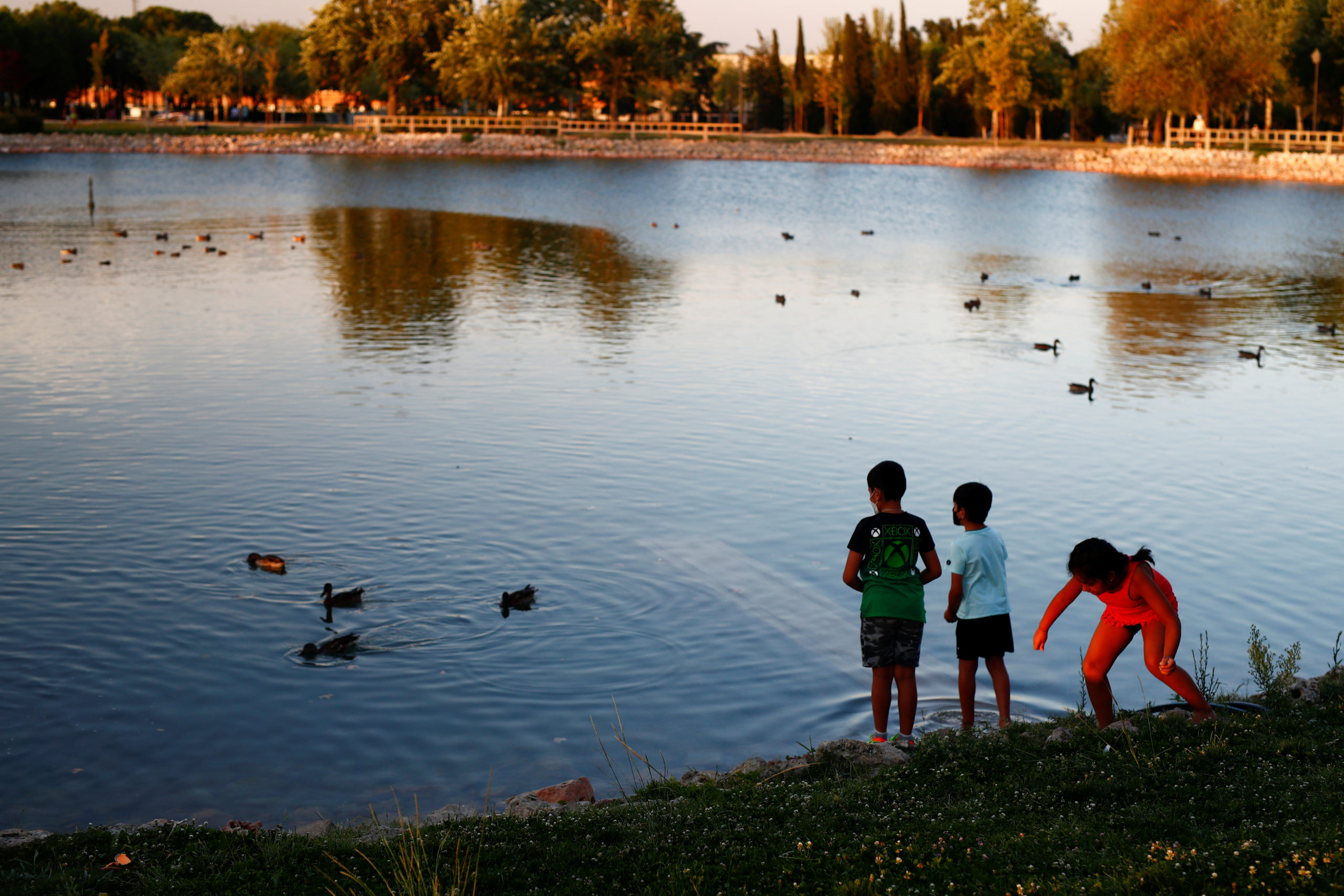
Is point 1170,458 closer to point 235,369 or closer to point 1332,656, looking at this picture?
point 1332,656

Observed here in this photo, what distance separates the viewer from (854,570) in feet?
22.9

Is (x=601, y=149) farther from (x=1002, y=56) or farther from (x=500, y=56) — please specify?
(x=1002, y=56)

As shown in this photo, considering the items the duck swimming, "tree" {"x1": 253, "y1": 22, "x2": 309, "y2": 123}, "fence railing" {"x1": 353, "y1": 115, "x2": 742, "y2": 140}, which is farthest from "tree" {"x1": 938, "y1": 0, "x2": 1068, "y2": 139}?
the duck swimming

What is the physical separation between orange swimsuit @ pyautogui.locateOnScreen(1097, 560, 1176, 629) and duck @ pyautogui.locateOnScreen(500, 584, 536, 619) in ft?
16.7

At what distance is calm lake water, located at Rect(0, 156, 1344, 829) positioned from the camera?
834 centimetres

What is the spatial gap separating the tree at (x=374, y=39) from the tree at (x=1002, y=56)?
47.5 meters

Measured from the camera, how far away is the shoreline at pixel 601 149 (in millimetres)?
98000

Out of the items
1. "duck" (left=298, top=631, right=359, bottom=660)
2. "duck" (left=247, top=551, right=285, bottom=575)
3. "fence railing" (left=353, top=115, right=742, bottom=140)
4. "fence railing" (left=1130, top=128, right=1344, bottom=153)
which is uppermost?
"fence railing" (left=353, top=115, right=742, bottom=140)

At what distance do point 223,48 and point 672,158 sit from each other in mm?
49867

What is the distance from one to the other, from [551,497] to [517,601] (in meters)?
3.19

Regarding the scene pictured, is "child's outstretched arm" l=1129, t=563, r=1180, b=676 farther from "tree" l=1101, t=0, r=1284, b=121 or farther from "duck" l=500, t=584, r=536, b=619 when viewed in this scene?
"tree" l=1101, t=0, r=1284, b=121

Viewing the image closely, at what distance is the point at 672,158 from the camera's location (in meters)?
106

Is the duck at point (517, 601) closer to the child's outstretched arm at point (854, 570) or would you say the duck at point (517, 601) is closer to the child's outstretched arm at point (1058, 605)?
the child's outstretched arm at point (854, 570)

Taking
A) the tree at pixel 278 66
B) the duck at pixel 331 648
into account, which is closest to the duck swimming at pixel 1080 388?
the duck at pixel 331 648
